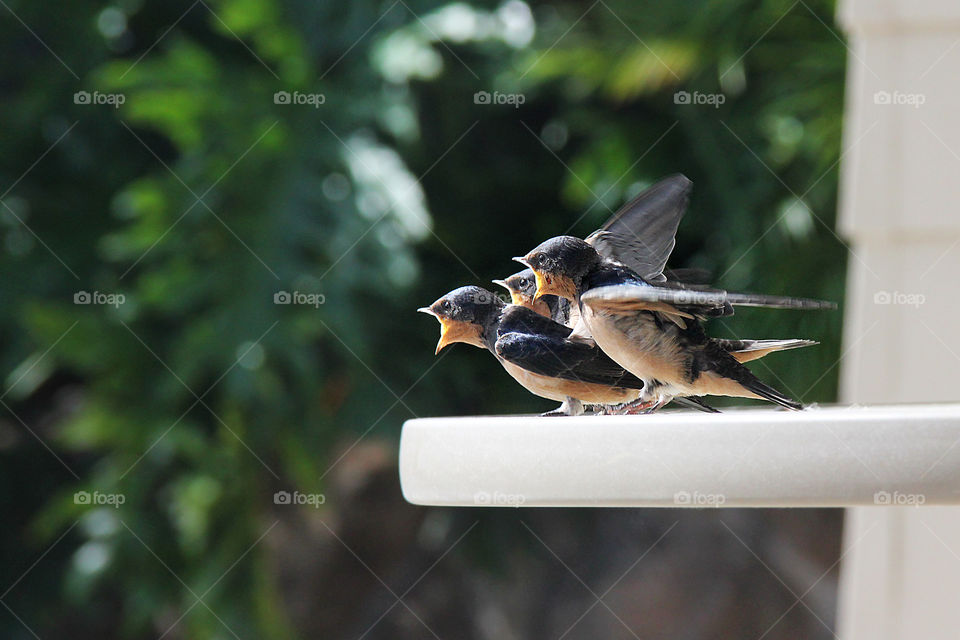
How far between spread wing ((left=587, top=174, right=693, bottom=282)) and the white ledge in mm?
204

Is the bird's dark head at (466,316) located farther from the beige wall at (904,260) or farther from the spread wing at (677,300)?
the beige wall at (904,260)

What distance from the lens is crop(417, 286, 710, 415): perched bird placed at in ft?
2.22

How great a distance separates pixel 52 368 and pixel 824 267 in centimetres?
213

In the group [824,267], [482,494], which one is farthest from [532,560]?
[482,494]

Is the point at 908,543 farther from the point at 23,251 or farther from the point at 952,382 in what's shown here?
the point at 23,251

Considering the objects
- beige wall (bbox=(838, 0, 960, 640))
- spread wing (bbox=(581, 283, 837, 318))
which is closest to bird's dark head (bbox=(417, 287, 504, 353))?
spread wing (bbox=(581, 283, 837, 318))

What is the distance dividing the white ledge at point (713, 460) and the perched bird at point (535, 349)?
94mm

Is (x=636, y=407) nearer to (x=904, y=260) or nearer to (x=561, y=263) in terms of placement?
(x=561, y=263)

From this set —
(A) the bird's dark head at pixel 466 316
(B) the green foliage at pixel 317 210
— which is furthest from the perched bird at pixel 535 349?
(B) the green foliage at pixel 317 210

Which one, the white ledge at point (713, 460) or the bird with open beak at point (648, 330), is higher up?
the bird with open beak at point (648, 330)

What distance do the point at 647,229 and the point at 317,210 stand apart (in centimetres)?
199

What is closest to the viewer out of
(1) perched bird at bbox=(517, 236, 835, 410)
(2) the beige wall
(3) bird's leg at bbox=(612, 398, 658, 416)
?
(1) perched bird at bbox=(517, 236, 835, 410)

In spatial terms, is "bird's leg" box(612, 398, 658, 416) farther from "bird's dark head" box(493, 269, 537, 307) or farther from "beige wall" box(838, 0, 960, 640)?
"beige wall" box(838, 0, 960, 640)

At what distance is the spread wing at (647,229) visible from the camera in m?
0.75
